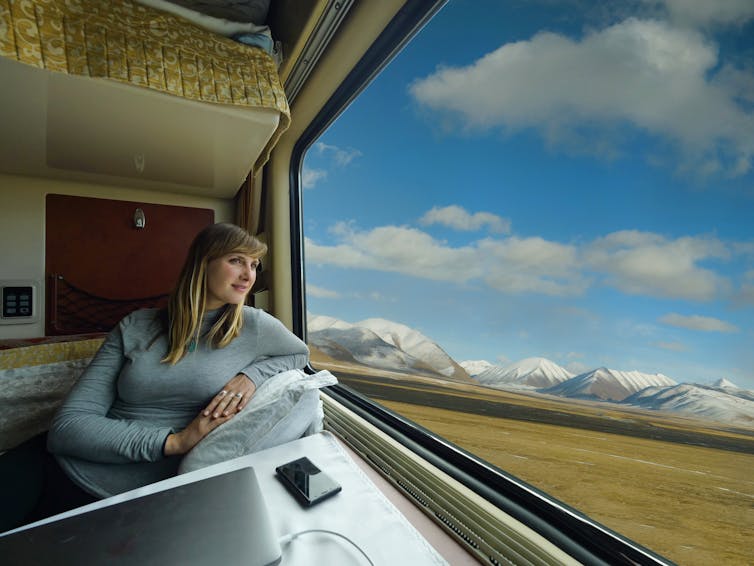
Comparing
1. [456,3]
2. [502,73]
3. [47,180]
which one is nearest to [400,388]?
[502,73]

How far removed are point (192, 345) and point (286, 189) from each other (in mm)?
1327

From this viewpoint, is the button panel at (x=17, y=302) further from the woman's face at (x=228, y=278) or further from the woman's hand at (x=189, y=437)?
the woman's hand at (x=189, y=437)

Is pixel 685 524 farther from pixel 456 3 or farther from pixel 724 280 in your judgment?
pixel 456 3

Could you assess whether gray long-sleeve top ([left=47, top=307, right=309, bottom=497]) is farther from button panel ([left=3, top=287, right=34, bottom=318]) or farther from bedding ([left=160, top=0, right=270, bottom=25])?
button panel ([left=3, top=287, right=34, bottom=318])

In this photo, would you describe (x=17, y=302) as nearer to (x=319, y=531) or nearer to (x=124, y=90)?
(x=124, y=90)

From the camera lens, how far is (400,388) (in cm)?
153

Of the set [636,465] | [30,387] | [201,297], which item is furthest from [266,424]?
[30,387]

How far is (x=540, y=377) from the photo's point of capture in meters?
0.96

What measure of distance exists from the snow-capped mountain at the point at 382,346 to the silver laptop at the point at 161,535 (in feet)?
2.92

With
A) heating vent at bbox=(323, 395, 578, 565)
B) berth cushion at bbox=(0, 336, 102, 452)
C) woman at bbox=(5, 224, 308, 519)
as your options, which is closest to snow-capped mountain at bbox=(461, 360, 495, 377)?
heating vent at bbox=(323, 395, 578, 565)

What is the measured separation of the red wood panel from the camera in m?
1.88

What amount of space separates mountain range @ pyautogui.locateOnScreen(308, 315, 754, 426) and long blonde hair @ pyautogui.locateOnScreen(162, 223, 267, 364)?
0.78m

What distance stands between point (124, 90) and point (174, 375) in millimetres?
1024

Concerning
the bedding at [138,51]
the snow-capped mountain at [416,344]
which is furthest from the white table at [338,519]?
the bedding at [138,51]
